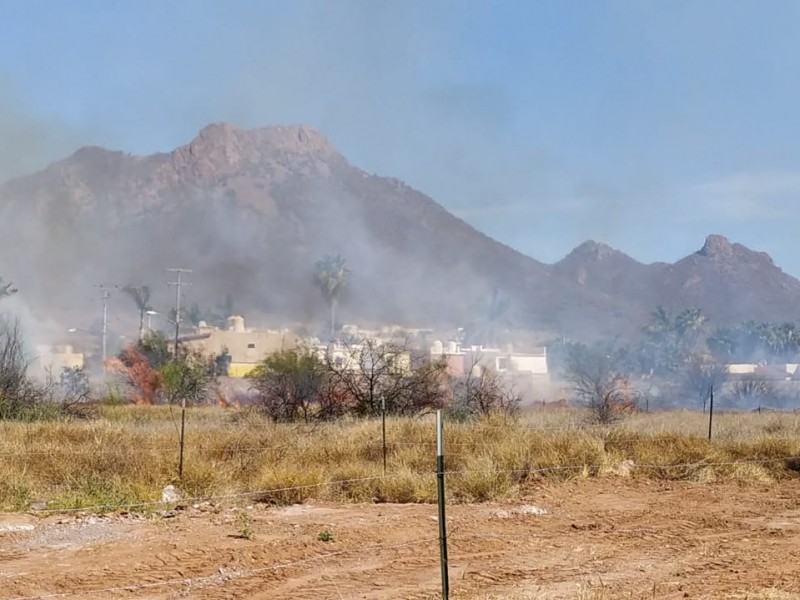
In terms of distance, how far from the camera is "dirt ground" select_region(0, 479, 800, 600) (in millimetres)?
9141

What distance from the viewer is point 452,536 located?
11.6 m

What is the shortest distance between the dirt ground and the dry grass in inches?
35.8

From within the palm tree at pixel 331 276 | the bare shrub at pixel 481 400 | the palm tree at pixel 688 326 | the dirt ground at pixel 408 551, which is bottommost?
the dirt ground at pixel 408 551

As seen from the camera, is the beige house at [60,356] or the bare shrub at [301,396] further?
the beige house at [60,356]

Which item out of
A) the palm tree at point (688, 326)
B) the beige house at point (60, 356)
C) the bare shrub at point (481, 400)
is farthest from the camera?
the palm tree at point (688, 326)

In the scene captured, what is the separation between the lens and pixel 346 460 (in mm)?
18203

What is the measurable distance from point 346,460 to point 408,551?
24.3 ft

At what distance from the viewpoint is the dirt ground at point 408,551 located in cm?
914

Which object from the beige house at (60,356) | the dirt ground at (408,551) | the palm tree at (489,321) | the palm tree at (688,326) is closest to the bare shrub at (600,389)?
the palm tree at (688,326)

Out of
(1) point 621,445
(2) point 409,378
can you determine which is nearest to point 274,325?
(2) point 409,378

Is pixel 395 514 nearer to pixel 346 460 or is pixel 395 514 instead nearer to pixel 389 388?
pixel 346 460

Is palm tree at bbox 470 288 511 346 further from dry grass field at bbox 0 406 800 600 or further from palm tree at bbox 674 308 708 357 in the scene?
dry grass field at bbox 0 406 800 600

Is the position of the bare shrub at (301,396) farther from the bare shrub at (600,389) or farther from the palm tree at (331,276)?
the palm tree at (331,276)

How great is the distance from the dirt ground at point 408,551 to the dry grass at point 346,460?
0.91m
